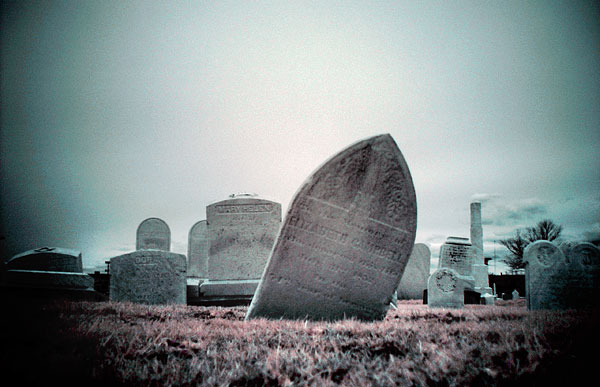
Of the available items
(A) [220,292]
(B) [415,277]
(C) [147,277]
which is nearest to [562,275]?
(A) [220,292]

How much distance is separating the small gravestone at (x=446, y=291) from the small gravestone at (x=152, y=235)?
10.9 meters

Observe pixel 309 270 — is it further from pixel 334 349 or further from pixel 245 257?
pixel 245 257

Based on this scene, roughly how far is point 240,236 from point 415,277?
8245mm

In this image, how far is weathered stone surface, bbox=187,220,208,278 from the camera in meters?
15.6

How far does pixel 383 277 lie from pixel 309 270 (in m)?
0.95

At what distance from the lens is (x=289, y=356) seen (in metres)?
2.30

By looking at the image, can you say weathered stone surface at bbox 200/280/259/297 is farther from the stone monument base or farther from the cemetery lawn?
the cemetery lawn

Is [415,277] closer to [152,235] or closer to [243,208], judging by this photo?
[243,208]

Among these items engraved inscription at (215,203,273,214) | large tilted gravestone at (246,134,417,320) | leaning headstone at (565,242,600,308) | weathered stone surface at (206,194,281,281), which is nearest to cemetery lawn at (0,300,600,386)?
large tilted gravestone at (246,134,417,320)

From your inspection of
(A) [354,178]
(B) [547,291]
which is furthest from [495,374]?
(B) [547,291]

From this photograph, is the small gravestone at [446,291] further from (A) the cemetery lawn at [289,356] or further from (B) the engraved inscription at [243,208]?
(A) the cemetery lawn at [289,356]

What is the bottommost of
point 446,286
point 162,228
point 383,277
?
point 446,286

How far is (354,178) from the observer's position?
14.7 feet

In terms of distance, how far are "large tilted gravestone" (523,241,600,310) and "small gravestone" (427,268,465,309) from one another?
253 cm
